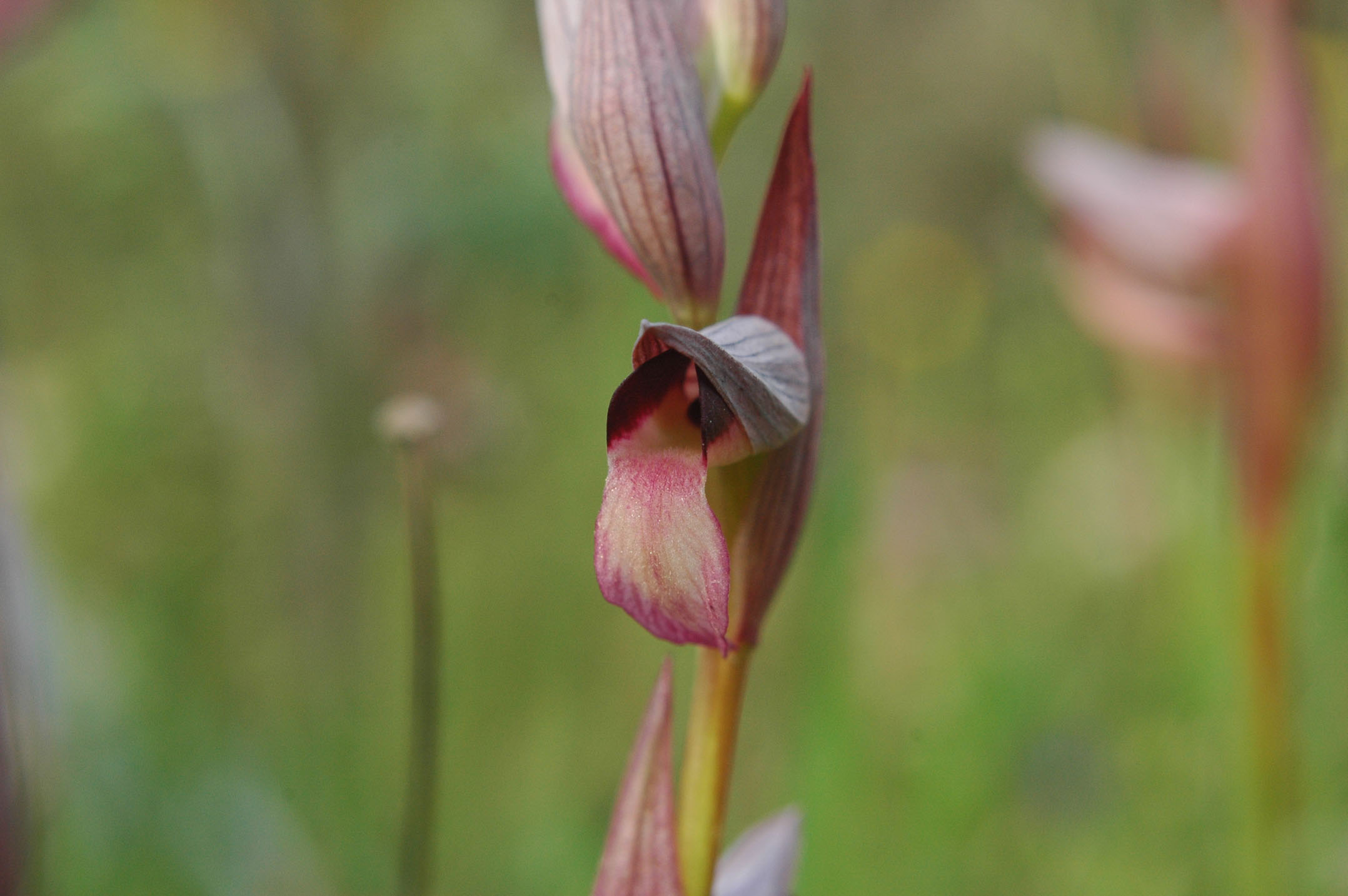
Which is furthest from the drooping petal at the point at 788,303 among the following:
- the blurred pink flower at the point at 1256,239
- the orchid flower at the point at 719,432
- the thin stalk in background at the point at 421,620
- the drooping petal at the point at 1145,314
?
the drooping petal at the point at 1145,314

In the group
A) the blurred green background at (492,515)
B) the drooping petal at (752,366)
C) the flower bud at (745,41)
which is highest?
the flower bud at (745,41)

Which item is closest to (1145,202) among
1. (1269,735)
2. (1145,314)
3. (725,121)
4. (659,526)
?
(1145,314)

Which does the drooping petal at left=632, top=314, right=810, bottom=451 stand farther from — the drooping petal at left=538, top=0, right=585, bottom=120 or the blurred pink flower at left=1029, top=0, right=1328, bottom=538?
the blurred pink flower at left=1029, top=0, right=1328, bottom=538

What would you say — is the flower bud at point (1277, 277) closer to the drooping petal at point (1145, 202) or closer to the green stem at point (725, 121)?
the drooping petal at point (1145, 202)

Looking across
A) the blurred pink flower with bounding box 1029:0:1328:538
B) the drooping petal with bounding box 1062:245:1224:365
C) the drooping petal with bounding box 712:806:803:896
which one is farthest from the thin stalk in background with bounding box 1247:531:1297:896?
the drooping petal with bounding box 712:806:803:896

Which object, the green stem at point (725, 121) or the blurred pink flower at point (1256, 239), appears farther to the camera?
the blurred pink flower at point (1256, 239)

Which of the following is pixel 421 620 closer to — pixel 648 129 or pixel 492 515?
pixel 648 129
